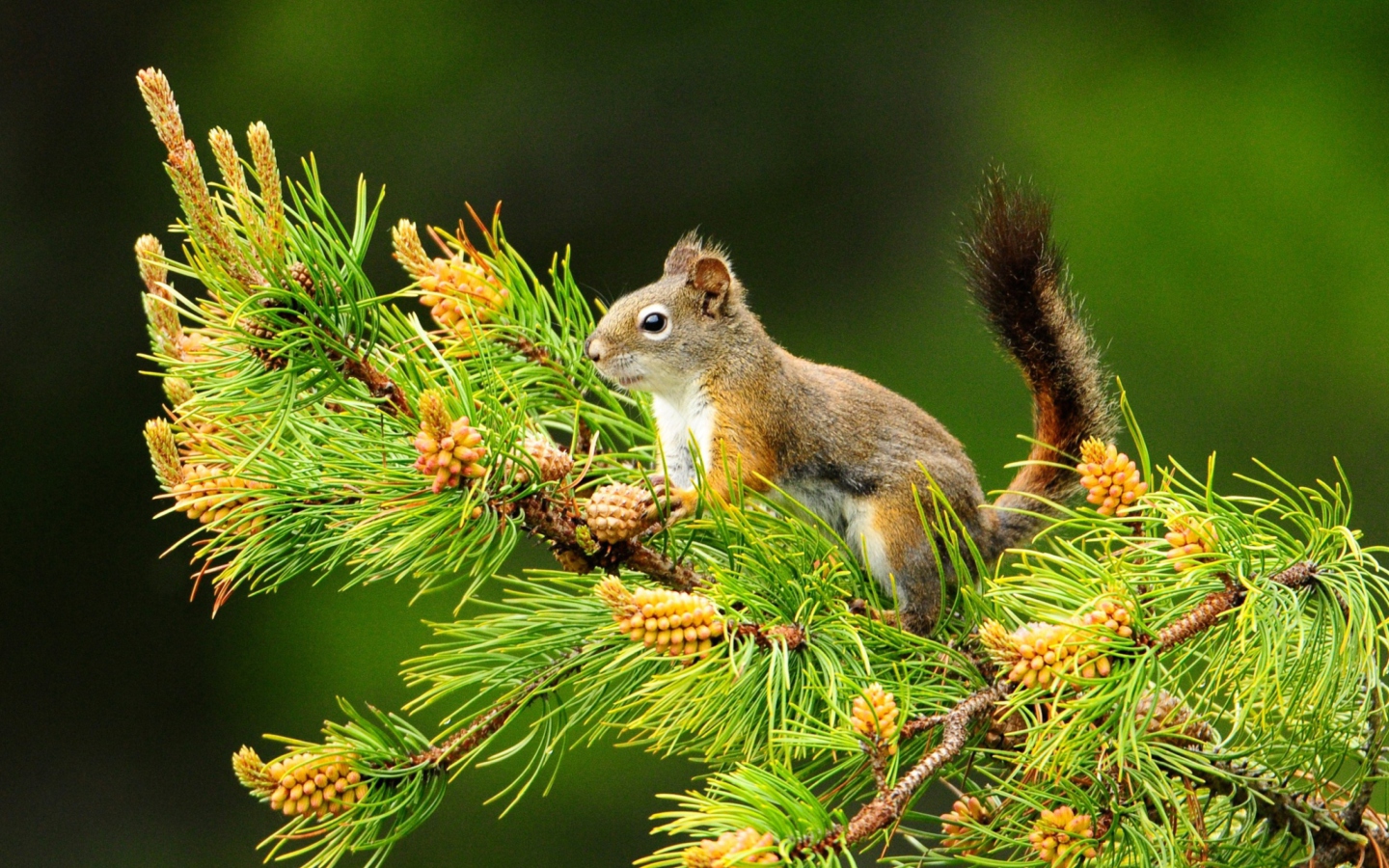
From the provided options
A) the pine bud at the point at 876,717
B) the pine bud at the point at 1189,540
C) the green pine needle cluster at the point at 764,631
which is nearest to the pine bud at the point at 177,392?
the green pine needle cluster at the point at 764,631

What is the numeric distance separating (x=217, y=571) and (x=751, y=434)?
1.72ft

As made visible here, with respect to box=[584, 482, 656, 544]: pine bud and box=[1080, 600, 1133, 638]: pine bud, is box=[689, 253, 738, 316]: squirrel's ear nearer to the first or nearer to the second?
box=[584, 482, 656, 544]: pine bud

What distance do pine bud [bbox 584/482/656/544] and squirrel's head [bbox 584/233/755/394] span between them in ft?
1.27

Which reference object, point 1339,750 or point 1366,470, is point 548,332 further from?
point 1366,470

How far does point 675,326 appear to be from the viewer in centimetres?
123

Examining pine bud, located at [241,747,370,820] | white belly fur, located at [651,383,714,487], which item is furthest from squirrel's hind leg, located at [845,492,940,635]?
pine bud, located at [241,747,370,820]

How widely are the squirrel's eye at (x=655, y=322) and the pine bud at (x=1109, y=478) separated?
0.52m

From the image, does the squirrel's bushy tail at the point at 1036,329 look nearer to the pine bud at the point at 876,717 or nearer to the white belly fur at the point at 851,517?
the white belly fur at the point at 851,517

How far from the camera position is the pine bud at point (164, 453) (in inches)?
30.3

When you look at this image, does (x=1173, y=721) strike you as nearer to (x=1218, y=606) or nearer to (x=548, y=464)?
(x=1218, y=606)

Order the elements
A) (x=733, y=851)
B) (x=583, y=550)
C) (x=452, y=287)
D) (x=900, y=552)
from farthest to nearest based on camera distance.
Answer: (x=900, y=552)
(x=452, y=287)
(x=583, y=550)
(x=733, y=851)

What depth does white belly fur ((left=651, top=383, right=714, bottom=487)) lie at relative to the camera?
1.17 metres

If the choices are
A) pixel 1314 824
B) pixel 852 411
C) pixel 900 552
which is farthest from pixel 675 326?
pixel 1314 824

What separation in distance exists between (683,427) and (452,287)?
1.02 ft
